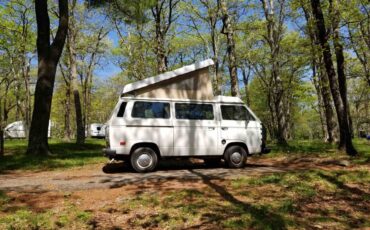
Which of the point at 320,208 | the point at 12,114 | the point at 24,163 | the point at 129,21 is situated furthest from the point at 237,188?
the point at 12,114

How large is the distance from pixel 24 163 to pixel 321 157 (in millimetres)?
11026

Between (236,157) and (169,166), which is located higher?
(236,157)

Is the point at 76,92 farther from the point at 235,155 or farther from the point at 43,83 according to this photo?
the point at 235,155

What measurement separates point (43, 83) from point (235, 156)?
8491 mm

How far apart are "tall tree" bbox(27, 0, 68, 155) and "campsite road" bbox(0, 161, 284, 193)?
3109 mm

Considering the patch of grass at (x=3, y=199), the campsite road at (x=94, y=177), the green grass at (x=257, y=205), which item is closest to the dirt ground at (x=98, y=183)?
the campsite road at (x=94, y=177)

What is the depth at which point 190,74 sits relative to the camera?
37.5 ft

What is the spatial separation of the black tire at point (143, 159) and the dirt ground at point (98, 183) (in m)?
0.26

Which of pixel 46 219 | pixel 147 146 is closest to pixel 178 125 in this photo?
pixel 147 146

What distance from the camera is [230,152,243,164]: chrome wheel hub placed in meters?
11.2

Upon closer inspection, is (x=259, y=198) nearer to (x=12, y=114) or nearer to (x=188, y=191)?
(x=188, y=191)

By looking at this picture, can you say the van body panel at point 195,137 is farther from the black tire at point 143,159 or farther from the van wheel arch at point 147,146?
the black tire at point 143,159

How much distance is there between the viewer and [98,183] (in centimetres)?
867

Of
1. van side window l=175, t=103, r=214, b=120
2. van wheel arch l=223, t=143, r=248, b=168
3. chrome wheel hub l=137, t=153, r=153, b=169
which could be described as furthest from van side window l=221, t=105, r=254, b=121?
chrome wheel hub l=137, t=153, r=153, b=169
